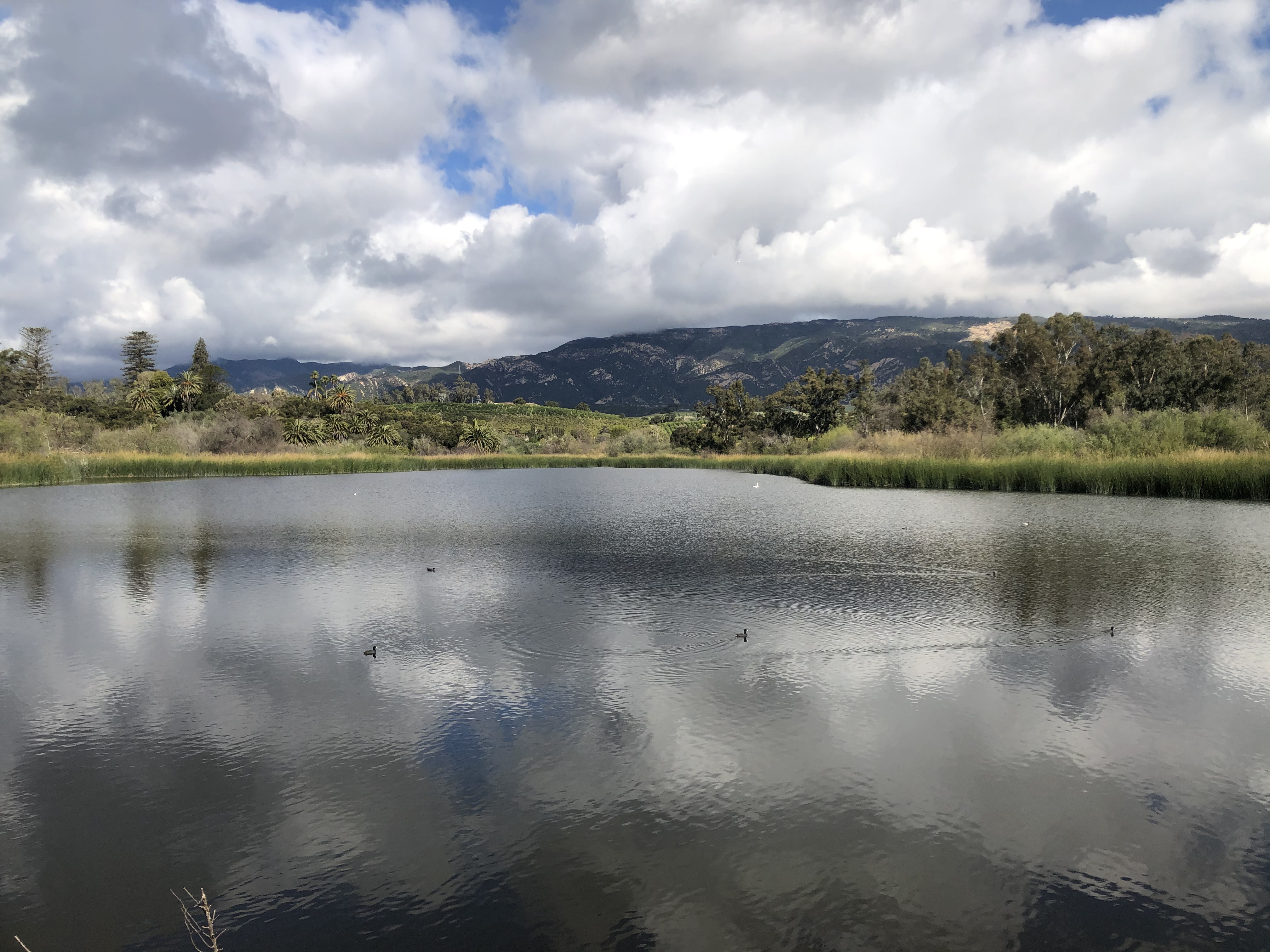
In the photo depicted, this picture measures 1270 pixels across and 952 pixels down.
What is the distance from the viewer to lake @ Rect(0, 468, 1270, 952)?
456cm

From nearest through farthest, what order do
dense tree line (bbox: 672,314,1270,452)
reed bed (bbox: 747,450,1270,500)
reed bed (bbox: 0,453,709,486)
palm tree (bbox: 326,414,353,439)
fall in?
reed bed (bbox: 747,450,1270,500) < reed bed (bbox: 0,453,709,486) < dense tree line (bbox: 672,314,1270,452) < palm tree (bbox: 326,414,353,439)

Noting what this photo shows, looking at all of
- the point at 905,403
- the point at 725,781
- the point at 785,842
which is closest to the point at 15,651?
the point at 725,781

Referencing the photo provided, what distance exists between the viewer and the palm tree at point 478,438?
3939 inches

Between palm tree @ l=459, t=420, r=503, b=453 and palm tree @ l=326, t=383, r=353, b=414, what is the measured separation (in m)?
14.8

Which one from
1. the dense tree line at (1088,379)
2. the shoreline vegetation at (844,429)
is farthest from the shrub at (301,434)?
the dense tree line at (1088,379)

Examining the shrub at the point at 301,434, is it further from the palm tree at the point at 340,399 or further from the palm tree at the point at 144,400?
the palm tree at the point at 144,400

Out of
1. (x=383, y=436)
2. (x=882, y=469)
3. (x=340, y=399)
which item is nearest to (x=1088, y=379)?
(x=882, y=469)

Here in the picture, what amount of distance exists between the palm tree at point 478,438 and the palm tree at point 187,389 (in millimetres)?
31341

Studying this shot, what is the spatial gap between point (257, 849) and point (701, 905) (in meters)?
3.11

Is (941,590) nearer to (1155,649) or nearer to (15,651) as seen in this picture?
(1155,649)

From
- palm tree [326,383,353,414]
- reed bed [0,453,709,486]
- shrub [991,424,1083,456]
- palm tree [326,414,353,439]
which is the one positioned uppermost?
palm tree [326,383,353,414]

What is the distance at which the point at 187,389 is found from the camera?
282ft

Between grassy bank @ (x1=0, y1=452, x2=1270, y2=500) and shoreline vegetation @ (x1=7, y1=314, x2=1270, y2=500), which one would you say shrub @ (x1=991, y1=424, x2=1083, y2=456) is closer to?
shoreline vegetation @ (x1=7, y1=314, x2=1270, y2=500)

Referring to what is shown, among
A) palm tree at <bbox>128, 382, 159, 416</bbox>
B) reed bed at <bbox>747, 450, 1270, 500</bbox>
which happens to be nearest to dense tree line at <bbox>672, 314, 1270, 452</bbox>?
reed bed at <bbox>747, 450, 1270, 500</bbox>
